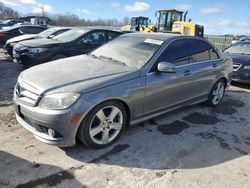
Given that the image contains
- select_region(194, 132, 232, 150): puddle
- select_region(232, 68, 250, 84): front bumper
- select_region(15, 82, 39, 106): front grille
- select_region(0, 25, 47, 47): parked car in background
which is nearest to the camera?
select_region(15, 82, 39, 106): front grille

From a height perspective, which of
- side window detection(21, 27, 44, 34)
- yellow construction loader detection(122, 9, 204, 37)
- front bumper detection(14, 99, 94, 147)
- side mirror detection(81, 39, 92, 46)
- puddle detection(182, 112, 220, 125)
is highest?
yellow construction loader detection(122, 9, 204, 37)

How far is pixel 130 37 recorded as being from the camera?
490 cm

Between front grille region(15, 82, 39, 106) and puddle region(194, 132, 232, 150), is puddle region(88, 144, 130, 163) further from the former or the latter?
puddle region(194, 132, 232, 150)

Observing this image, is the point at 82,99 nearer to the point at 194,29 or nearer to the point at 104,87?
the point at 104,87

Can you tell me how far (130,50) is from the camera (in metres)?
4.45

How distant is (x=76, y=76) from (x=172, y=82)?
64.1 inches

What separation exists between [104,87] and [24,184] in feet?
4.85

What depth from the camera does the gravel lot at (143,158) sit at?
2982 mm

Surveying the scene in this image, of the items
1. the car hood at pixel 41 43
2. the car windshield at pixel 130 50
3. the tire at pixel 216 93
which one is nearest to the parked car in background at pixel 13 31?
the car hood at pixel 41 43

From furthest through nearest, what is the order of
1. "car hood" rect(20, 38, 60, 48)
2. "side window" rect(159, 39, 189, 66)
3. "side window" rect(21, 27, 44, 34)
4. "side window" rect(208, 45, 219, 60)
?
"side window" rect(21, 27, 44, 34), "car hood" rect(20, 38, 60, 48), "side window" rect(208, 45, 219, 60), "side window" rect(159, 39, 189, 66)

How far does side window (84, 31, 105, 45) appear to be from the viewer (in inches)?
313

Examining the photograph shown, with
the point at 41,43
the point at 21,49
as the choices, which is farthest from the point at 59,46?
the point at 21,49

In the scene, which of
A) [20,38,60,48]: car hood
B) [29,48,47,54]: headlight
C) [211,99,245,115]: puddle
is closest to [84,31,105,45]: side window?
[20,38,60,48]: car hood

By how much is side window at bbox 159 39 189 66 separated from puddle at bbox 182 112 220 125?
110cm
